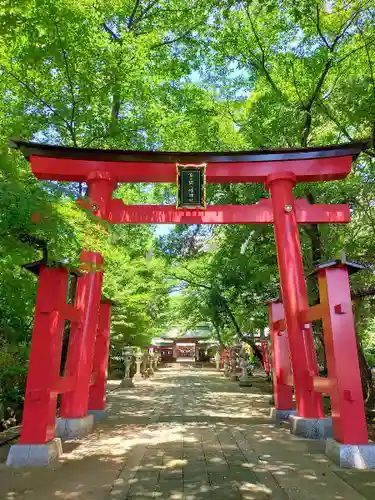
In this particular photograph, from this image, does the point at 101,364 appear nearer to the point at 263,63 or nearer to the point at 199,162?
the point at 199,162

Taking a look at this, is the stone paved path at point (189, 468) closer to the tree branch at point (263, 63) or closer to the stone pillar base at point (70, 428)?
the stone pillar base at point (70, 428)

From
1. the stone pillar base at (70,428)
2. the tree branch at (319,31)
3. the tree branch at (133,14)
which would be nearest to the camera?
the stone pillar base at (70,428)

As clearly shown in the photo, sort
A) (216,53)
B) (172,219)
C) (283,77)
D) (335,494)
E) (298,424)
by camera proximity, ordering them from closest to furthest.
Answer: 1. (335,494)
2. (298,424)
3. (172,219)
4. (283,77)
5. (216,53)

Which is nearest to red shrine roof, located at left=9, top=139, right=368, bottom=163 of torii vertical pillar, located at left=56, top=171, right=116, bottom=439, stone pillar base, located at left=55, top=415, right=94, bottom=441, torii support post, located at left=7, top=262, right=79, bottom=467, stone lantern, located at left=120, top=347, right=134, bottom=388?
torii vertical pillar, located at left=56, top=171, right=116, bottom=439

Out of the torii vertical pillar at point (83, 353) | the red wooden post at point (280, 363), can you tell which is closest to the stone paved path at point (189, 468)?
the torii vertical pillar at point (83, 353)

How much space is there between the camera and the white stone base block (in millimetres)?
4277

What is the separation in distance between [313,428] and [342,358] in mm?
1855

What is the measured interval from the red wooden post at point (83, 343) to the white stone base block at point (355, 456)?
4.15 metres

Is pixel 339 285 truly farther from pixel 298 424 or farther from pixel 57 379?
pixel 57 379

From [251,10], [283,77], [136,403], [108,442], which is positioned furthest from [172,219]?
[251,10]

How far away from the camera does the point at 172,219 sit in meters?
7.16

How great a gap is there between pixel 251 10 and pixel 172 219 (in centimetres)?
847

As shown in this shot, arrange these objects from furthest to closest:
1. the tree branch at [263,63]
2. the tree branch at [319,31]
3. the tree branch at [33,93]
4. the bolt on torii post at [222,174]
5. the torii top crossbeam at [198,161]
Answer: the tree branch at [263,63]
the tree branch at [319,31]
the tree branch at [33,93]
the torii top crossbeam at [198,161]
the bolt on torii post at [222,174]

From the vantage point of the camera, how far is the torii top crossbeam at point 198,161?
709 centimetres
